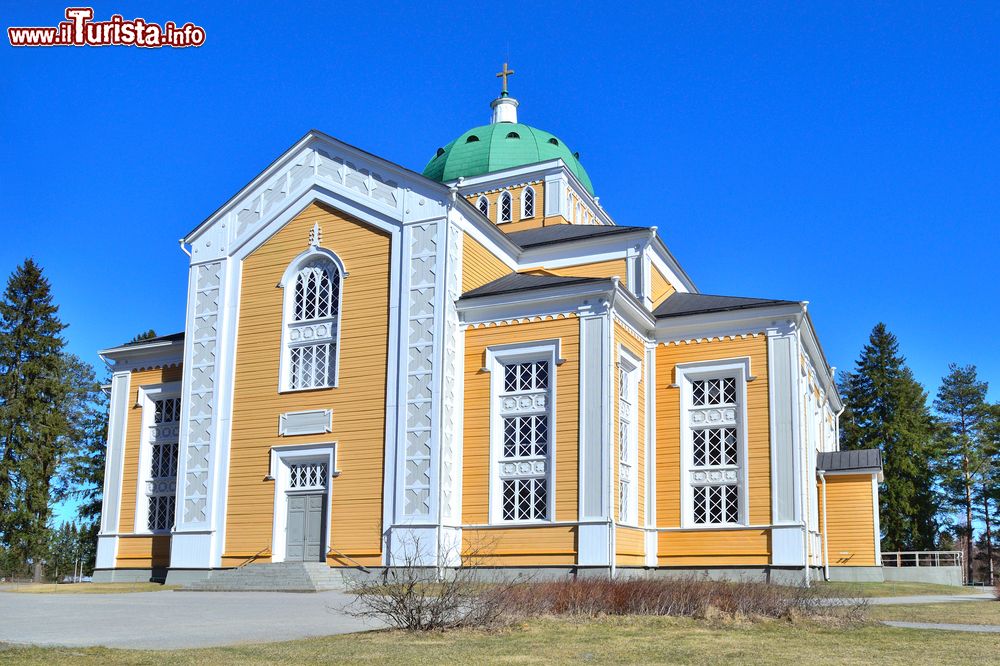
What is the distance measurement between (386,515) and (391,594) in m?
12.7

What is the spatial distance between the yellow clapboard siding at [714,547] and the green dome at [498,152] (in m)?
15.8

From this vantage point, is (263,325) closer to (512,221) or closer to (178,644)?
(512,221)

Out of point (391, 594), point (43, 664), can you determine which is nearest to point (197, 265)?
point (391, 594)

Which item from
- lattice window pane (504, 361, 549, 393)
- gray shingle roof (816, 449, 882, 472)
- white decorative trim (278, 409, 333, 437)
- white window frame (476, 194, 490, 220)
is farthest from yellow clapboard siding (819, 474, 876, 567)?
white decorative trim (278, 409, 333, 437)

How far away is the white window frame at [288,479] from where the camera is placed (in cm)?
2575

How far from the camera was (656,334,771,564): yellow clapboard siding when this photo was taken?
84.8ft

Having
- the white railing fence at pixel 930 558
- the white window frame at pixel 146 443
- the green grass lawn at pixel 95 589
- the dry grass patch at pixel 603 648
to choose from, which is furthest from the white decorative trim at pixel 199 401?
the white railing fence at pixel 930 558

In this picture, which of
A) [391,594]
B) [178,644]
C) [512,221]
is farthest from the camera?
[512,221]

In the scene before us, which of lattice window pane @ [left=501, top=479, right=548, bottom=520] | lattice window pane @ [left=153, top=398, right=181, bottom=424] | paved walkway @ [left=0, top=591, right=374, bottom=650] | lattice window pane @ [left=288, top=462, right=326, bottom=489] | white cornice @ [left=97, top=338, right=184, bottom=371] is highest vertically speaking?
white cornice @ [left=97, top=338, right=184, bottom=371]

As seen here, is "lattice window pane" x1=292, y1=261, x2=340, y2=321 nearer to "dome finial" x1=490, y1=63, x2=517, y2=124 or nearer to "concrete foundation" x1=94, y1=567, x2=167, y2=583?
"concrete foundation" x1=94, y1=567, x2=167, y2=583

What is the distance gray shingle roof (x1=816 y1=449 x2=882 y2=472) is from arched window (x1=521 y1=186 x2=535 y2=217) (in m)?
12.8

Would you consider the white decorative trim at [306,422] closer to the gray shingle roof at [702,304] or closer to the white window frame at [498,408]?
the white window frame at [498,408]

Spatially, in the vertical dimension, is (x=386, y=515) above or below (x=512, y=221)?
below

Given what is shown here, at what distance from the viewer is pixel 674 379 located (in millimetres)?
27484
